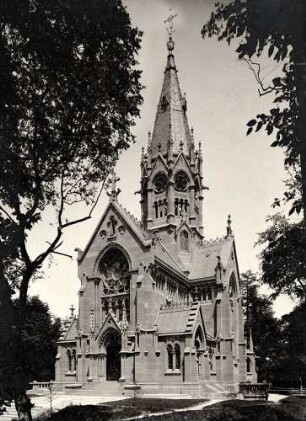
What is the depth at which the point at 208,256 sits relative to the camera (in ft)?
163

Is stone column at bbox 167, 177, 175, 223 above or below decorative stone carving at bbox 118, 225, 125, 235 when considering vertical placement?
above

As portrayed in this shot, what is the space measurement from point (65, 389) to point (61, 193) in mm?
28126

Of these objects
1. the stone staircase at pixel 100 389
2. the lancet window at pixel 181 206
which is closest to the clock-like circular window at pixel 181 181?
the lancet window at pixel 181 206

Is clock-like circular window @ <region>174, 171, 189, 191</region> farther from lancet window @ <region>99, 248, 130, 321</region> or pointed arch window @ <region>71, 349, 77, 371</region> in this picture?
pointed arch window @ <region>71, 349, 77, 371</region>

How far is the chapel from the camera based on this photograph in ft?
116

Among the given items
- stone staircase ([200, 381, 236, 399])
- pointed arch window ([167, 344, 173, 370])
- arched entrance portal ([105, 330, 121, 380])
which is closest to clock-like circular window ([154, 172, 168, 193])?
arched entrance portal ([105, 330, 121, 380])

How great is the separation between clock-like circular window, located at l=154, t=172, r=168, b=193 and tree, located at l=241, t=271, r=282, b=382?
19750mm

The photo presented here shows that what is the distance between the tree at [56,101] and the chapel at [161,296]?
22.6m

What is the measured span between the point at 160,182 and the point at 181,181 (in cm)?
239

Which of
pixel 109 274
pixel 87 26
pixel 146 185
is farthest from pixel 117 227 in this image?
pixel 87 26

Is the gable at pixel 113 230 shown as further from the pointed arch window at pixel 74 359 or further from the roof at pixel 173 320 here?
the pointed arch window at pixel 74 359

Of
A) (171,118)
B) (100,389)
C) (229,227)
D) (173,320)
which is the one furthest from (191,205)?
(100,389)

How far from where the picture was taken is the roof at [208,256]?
47.2m

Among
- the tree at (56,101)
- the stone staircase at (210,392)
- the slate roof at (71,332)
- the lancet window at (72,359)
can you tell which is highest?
the tree at (56,101)
